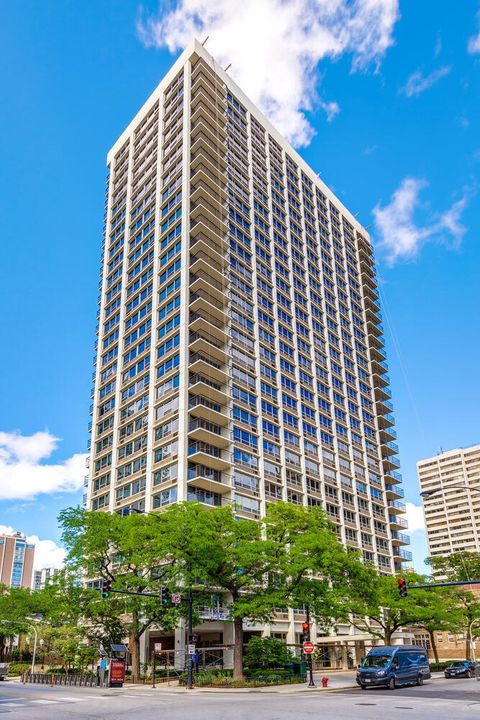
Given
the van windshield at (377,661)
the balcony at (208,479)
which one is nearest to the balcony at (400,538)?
the balcony at (208,479)

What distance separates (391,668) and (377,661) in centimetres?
99

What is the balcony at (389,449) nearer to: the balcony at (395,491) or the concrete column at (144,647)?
the balcony at (395,491)

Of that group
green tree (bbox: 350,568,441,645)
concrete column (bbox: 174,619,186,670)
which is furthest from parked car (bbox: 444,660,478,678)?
concrete column (bbox: 174,619,186,670)

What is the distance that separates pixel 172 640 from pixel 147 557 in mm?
19143

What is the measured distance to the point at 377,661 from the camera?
34000 millimetres

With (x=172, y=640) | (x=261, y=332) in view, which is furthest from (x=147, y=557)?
(x=261, y=332)

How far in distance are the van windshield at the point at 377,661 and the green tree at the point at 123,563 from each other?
1450 centimetres

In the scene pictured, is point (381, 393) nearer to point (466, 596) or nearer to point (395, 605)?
point (466, 596)

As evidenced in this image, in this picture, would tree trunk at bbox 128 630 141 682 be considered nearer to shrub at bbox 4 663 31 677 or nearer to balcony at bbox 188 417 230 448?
balcony at bbox 188 417 230 448

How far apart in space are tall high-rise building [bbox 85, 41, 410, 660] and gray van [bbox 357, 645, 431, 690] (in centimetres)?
2425

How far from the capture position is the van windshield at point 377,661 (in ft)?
110

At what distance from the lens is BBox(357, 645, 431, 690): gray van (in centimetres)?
3281

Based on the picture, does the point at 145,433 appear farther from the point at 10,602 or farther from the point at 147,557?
the point at 10,602

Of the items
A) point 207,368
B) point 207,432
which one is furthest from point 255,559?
point 207,368
